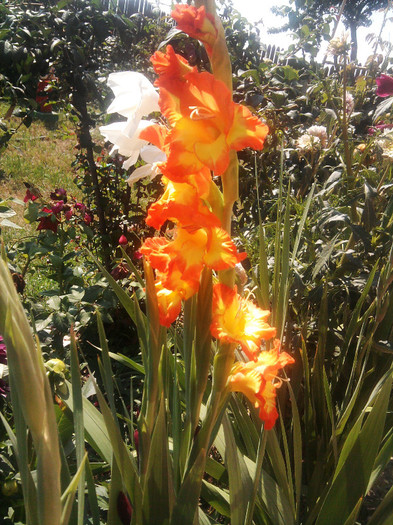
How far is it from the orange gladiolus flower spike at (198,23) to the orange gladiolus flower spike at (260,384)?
402 millimetres

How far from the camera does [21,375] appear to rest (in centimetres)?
36

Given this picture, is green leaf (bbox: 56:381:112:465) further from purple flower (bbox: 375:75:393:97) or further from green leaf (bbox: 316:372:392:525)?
purple flower (bbox: 375:75:393:97)

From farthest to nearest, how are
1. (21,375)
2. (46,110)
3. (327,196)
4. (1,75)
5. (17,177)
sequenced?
(17,177) → (46,110) → (1,75) → (327,196) → (21,375)

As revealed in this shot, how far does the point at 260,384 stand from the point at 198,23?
17.3 inches

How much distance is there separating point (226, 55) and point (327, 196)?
3.99ft

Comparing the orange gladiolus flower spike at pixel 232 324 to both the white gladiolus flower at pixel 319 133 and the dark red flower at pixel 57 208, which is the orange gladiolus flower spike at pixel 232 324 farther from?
the dark red flower at pixel 57 208

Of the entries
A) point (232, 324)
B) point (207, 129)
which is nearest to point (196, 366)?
point (232, 324)

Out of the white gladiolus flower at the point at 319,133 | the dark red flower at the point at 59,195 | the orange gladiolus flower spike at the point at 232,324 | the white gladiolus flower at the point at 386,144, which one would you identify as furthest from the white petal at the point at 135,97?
the dark red flower at the point at 59,195

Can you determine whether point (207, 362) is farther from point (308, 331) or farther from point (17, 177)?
point (17, 177)

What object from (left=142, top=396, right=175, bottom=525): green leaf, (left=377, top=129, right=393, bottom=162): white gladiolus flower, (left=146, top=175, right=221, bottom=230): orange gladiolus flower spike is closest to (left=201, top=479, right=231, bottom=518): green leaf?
(left=142, top=396, right=175, bottom=525): green leaf

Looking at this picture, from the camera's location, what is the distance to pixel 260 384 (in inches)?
25.2

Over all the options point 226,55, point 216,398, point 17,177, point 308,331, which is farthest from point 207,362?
point 17,177

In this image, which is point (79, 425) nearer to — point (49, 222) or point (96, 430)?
point (96, 430)

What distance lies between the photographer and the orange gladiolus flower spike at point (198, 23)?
581mm
